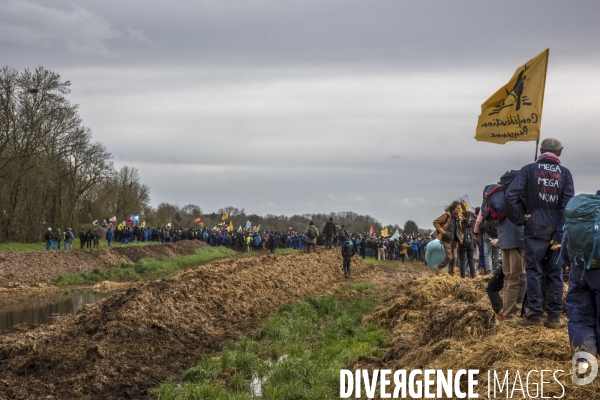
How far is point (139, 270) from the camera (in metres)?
35.7

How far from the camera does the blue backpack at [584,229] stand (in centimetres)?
651

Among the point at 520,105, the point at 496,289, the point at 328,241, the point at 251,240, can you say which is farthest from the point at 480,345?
the point at 251,240

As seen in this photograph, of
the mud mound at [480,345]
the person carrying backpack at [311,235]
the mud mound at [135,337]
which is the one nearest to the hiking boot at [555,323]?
the mud mound at [480,345]

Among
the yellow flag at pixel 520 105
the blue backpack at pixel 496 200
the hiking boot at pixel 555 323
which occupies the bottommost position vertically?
the hiking boot at pixel 555 323

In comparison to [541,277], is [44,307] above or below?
below

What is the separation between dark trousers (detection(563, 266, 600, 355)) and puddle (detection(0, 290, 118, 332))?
13.2 meters

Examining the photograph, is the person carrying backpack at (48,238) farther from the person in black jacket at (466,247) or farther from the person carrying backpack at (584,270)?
the person carrying backpack at (584,270)

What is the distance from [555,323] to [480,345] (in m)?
1.63

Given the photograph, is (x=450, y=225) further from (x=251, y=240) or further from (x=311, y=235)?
(x=251, y=240)

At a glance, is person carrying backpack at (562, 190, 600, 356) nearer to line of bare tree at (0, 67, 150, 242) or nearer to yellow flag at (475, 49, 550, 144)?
yellow flag at (475, 49, 550, 144)

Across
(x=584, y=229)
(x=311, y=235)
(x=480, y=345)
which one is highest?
(x=311, y=235)

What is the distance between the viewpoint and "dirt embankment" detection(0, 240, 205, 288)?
27.3 metres

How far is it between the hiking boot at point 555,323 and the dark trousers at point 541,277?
0.17 ft

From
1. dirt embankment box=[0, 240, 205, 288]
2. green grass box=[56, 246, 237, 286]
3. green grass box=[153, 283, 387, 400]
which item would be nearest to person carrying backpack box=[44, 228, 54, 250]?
dirt embankment box=[0, 240, 205, 288]
